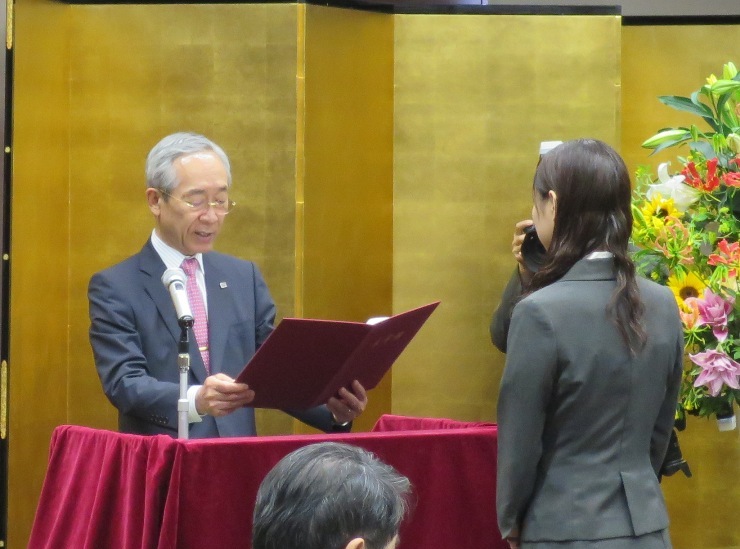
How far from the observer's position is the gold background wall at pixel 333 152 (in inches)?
158

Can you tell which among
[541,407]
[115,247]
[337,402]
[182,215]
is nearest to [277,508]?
[541,407]

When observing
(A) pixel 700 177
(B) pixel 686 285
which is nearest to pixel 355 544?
(B) pixel 686 285

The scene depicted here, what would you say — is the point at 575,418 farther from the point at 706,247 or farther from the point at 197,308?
the point at 706,247

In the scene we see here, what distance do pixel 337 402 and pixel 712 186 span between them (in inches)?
46.9

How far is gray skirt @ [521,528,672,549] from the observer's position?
7.41 feet

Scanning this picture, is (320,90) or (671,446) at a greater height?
(320,90)

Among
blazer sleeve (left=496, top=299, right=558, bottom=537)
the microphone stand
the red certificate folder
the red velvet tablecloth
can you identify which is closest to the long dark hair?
blazer sleeve (left=496, top=299, right=558, bottom=537)

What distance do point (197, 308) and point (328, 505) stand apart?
1766 millimetres

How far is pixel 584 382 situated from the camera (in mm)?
2266

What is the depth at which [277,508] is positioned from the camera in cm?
146

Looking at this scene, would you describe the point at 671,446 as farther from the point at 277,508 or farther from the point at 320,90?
the point at 277,508

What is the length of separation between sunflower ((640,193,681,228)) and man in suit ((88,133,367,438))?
1.03 meters

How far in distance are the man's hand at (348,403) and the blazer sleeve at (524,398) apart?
0.60 m

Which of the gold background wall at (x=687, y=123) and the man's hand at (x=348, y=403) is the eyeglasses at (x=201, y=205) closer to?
the man's hand at (x=348, y=403)
